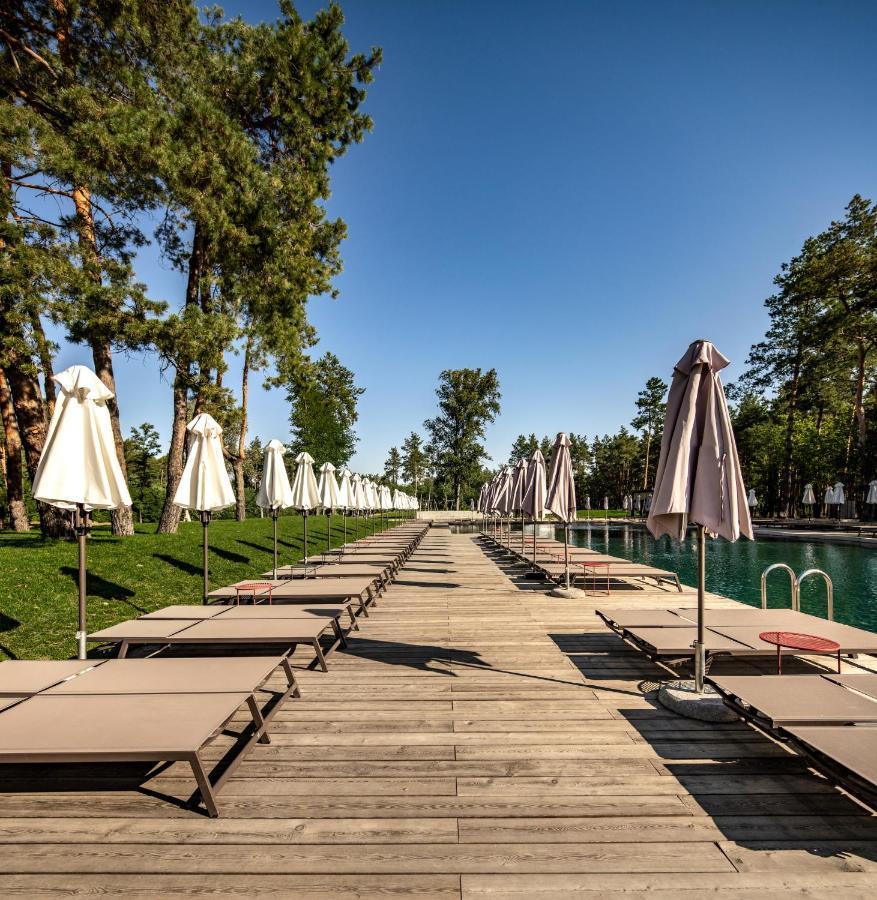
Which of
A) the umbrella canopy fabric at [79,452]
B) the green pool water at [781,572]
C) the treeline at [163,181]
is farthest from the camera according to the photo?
the green pool water at [781,572]

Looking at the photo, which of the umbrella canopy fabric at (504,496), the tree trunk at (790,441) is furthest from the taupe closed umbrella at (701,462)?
the tree trunk at (790,441)

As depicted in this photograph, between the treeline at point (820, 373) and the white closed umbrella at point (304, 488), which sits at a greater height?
the treeline at point (820, 373)

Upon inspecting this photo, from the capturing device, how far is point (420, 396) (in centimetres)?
6244

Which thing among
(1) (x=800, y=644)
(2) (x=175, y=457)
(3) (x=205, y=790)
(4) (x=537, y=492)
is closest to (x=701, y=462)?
(1) (x=800, y=644)

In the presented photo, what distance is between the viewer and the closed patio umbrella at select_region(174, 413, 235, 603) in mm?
6160

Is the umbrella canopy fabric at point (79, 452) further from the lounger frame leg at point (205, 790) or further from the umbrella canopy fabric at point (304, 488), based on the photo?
the umbrella canopy fabric at point (304, 488)

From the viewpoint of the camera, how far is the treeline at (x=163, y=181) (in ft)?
30.9

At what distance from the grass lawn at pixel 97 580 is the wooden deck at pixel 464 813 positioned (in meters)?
3.48

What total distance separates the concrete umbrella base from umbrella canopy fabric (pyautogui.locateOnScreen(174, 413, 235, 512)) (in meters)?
5.17

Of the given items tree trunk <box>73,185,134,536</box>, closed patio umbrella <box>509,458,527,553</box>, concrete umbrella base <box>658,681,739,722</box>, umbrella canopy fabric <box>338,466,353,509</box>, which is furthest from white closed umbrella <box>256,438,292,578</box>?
concrete umbrella base <box>658,681,739,722</box>

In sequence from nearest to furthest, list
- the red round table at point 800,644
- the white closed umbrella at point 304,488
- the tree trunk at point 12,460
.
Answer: the red round table at point 800,644, the white closed umbrella at point 304,488, the tree trunk at point 12,460

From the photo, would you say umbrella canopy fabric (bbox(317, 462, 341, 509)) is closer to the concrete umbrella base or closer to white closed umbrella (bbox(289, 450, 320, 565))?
white closed umbrella (bbox(289, 450, 320, 565))

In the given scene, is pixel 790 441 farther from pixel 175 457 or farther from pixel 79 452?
pixel 79 452

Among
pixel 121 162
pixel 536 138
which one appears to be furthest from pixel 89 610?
pixel 536 138
